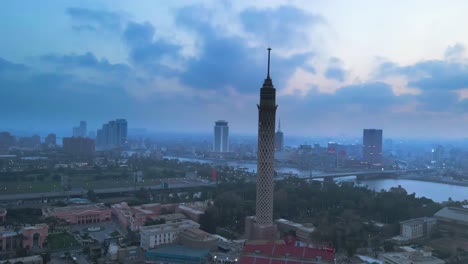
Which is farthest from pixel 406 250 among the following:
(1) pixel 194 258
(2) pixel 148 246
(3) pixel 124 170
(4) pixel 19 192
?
(3) pixel 124 170

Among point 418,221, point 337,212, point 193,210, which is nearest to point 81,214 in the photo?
point 193,210

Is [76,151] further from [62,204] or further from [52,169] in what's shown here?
[62,204]

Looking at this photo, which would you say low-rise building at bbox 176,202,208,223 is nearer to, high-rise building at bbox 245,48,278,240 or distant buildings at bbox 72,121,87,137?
high-rise building at bbox 245,48,278,240

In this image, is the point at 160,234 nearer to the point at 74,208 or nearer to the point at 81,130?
the point at 74,208

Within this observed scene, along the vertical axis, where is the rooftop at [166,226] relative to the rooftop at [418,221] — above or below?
below

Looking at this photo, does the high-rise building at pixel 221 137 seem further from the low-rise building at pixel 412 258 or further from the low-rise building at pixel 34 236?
the low-rise building at pixel 412 258

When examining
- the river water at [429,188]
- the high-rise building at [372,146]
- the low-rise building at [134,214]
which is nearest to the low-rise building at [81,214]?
the low-rise building at [134,214]

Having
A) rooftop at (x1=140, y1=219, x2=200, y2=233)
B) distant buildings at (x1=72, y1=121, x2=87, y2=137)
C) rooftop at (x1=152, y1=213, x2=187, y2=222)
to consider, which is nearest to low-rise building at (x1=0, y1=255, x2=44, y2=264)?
rooftop at (x1=140, y1=219, x2=200, y2=233)
